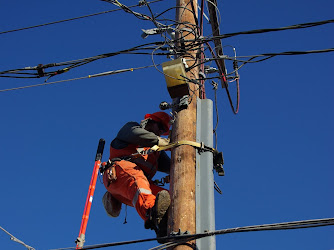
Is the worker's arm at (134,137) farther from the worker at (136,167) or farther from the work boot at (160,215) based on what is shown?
the work boot at (160,215)

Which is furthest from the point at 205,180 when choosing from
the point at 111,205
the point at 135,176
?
the point at 111,205

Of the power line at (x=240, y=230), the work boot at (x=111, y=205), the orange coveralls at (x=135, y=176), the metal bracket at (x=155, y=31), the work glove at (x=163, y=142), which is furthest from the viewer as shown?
the metal bracket at (x=155, y=31)

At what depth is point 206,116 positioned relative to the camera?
630 cm

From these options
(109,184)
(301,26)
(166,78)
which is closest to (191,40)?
(166,78)

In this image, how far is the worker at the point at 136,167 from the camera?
19.8 feet

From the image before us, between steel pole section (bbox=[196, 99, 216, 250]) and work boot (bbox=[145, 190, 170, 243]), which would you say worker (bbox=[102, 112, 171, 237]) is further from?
steel pole section (bbox=[196, 99, 216, 250])

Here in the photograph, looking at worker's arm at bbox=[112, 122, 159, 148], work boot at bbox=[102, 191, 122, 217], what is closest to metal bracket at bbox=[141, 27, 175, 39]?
Answer: worker's arm at bbox=[112, 122, 159, 148]

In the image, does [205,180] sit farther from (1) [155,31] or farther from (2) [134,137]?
(1) [155,31]

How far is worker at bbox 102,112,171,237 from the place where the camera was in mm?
6043

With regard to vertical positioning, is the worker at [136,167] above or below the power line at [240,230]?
above

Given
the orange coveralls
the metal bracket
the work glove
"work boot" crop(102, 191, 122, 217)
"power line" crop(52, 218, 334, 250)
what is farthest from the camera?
the metal bracket

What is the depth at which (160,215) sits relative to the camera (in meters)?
5.55

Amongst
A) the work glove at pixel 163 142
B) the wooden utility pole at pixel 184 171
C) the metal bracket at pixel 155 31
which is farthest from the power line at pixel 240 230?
the metal bracket at pixel 155 31

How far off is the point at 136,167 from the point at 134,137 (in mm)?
399
